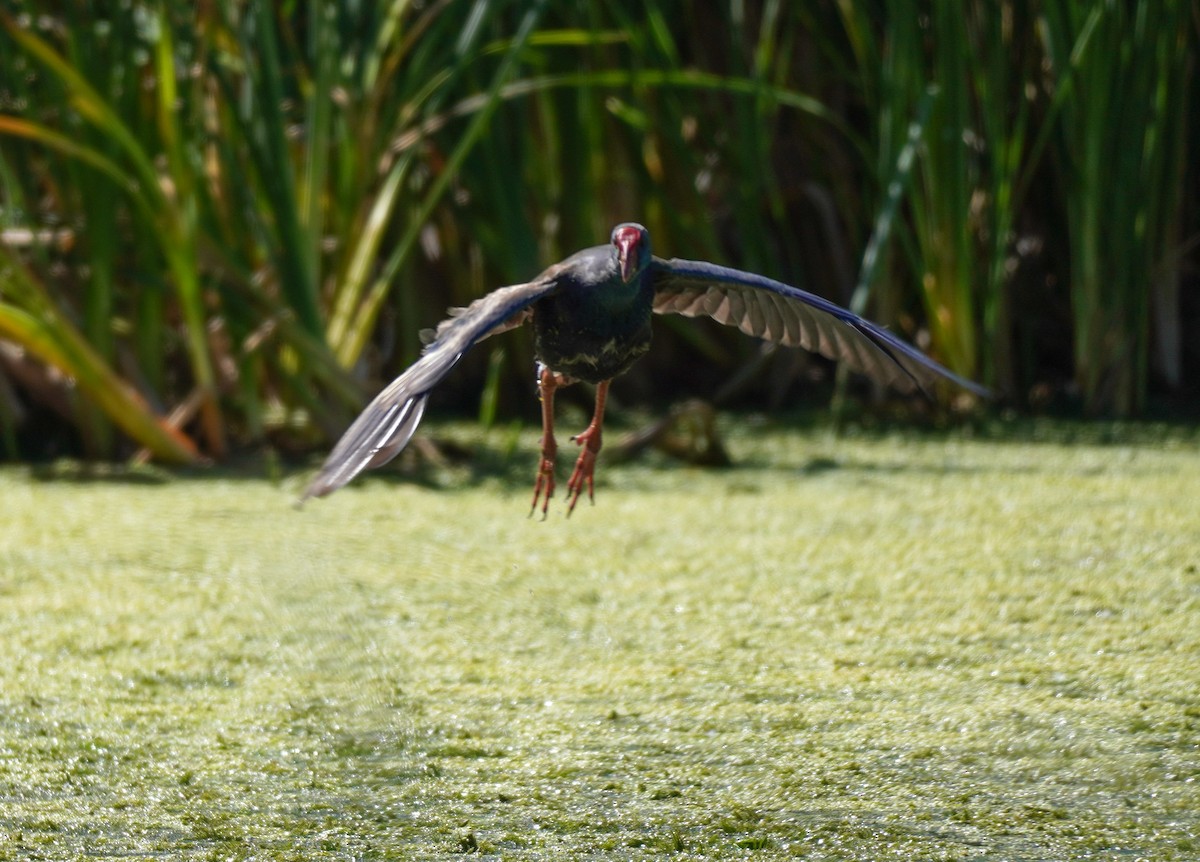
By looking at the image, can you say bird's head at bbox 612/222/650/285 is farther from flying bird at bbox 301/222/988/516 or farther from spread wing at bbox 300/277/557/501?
spread wing at bbox 300/277/557/501

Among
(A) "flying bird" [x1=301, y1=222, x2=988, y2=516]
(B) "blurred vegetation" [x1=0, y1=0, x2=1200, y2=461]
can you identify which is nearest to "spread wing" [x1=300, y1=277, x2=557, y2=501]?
(A) "flying bird" [x1=301, y1=222, x2=988, y2=516]

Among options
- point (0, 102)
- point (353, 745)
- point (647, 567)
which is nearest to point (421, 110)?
point (0, 102)

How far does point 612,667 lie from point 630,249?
1.76ft

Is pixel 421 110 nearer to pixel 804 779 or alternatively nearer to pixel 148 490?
pixel 148 490

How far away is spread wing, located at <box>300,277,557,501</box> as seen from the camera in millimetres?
1312

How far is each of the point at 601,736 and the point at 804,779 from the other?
23 centimetres

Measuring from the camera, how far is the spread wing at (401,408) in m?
1.31

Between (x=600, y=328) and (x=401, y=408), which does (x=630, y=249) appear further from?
(x=401, y=408)

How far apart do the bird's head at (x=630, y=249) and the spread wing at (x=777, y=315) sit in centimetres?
10

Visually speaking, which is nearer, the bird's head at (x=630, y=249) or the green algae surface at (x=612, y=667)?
the green algae surface at (x=612, y=667)

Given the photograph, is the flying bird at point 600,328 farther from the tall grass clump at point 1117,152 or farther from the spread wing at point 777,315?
the tall grass clump at point 1117,152

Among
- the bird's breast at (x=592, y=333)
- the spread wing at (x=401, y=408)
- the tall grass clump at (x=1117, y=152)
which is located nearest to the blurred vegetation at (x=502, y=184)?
the tall grass clump at (x=1117, y=152)

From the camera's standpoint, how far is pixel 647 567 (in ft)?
7.90

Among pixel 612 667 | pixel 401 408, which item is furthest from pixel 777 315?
pixel 401 408
